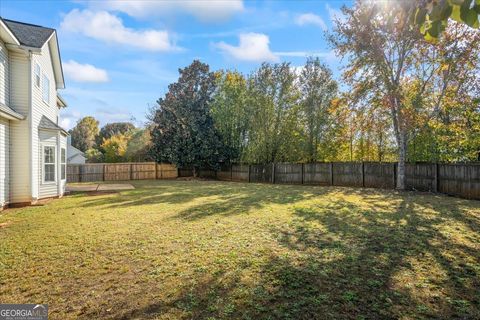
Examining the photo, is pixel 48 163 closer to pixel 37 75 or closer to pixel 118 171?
pixel 37 75

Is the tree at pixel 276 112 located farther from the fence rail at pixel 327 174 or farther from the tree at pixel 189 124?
the tree at pixel 189 124

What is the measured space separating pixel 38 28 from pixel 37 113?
12.0ft

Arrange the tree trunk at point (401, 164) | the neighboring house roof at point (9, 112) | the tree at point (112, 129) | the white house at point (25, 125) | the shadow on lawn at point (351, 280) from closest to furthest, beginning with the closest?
the shadow on lawn at point (351, 280), the neighboring house roof at point (9, 112), the white house at point (25, 125), the tree trunk at point (401, 164), the tree at point (112, 129)

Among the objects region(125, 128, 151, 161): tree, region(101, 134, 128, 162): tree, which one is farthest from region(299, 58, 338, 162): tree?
region(101, 134, 128, 162): tree

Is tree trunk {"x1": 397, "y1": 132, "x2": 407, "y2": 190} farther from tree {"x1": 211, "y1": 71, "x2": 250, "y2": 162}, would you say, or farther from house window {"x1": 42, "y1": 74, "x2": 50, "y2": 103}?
house window {"x1": 42, "y1": 74, "x2": 50, "y2": 103}

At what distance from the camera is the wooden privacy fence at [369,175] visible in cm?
1047

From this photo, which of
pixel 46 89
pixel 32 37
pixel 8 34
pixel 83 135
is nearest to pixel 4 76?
pixel 8 34

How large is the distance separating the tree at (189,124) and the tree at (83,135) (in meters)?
35.5

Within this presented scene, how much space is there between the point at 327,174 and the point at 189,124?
1102 cm

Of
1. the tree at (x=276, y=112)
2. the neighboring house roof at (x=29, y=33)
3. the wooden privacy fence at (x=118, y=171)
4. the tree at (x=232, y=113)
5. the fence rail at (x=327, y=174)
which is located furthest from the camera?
the tree at (x=232, y=113)

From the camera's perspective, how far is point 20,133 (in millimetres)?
8797

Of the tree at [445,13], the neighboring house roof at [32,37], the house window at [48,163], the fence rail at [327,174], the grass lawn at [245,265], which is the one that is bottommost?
the grass lawn at [245,265]

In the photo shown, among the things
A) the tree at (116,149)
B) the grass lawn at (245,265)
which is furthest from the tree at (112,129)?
the grass lawn at (245,265)

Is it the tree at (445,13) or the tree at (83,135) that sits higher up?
the tree at (83,135)
